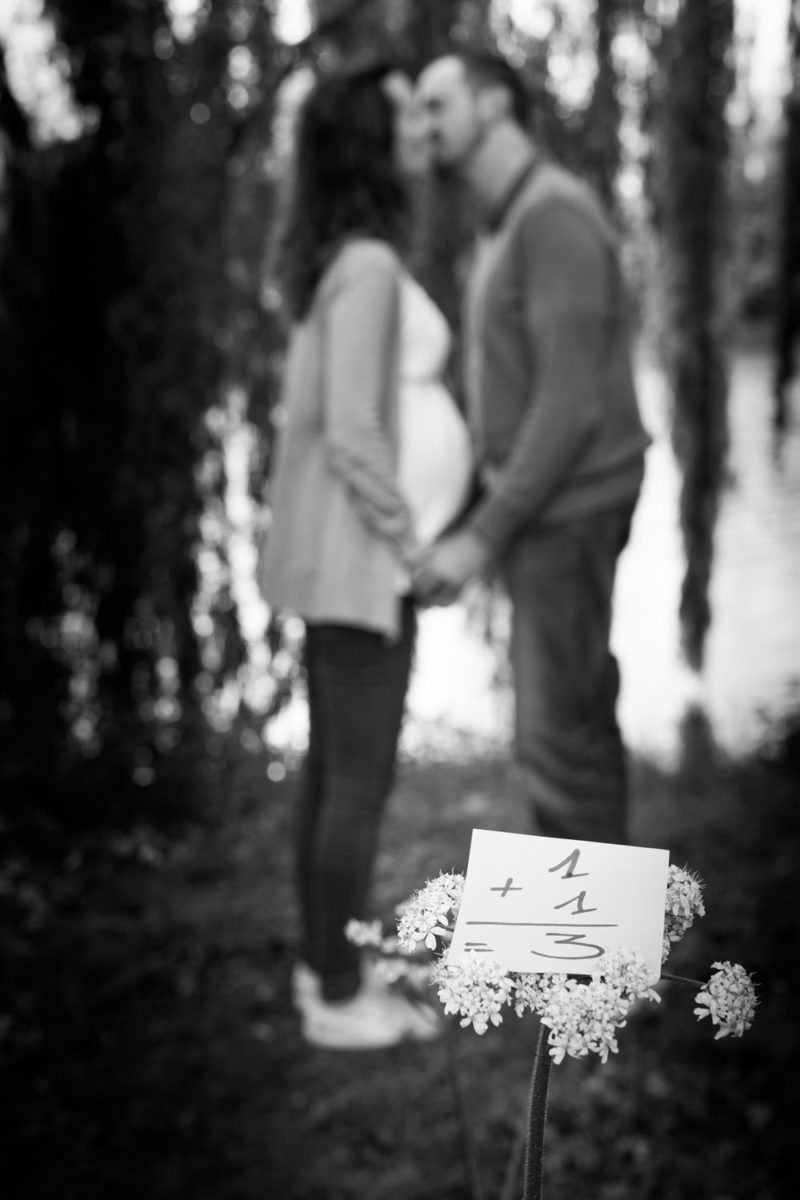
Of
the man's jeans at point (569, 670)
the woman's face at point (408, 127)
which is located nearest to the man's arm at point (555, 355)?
the man's jeans at point (569, 670)

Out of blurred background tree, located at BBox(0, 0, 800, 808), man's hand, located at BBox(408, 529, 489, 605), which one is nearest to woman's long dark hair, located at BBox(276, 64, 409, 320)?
man's hand, located at BBox(408, 529, 489, 605)

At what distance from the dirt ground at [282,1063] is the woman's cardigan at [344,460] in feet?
1.64

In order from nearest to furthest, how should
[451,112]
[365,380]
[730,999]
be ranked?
[730,999] < [365,380] < [451,112]

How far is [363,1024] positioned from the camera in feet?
6.20

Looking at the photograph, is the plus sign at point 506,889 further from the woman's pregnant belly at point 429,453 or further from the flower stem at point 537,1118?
the woman's pregnant belly at point 429,453

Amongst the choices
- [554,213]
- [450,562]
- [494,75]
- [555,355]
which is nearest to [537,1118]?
[450,562]

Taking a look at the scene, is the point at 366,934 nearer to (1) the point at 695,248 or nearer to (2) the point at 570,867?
(2) the point at 570,867

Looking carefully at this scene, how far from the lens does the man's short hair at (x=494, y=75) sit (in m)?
1.68

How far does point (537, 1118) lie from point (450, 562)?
1082 millimetres

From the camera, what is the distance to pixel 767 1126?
5.46 ft

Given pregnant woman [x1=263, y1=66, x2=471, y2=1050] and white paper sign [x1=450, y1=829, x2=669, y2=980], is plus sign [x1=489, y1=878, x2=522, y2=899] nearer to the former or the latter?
white paper sign [x1=450, y1=829, x2=669, y2=980]

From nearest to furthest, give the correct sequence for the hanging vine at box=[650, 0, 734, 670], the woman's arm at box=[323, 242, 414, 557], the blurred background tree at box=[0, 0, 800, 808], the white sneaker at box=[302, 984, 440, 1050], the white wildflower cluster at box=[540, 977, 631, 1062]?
1. the white wildflower cluster at box=[540, 977, 631, 1062]
2. the woman's arm at box=[323, 242, 414, 557]
3. the white sneaker at box=[302, 984, 440, 1050]
4. the blurred background tree at box=[0, 0, 800, 808]
5. the hanging vine at box=[650, 0, 734, 670]

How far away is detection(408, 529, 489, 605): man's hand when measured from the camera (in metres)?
1.65

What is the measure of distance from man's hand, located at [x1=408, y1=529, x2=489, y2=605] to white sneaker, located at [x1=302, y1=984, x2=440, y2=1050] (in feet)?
2.48
